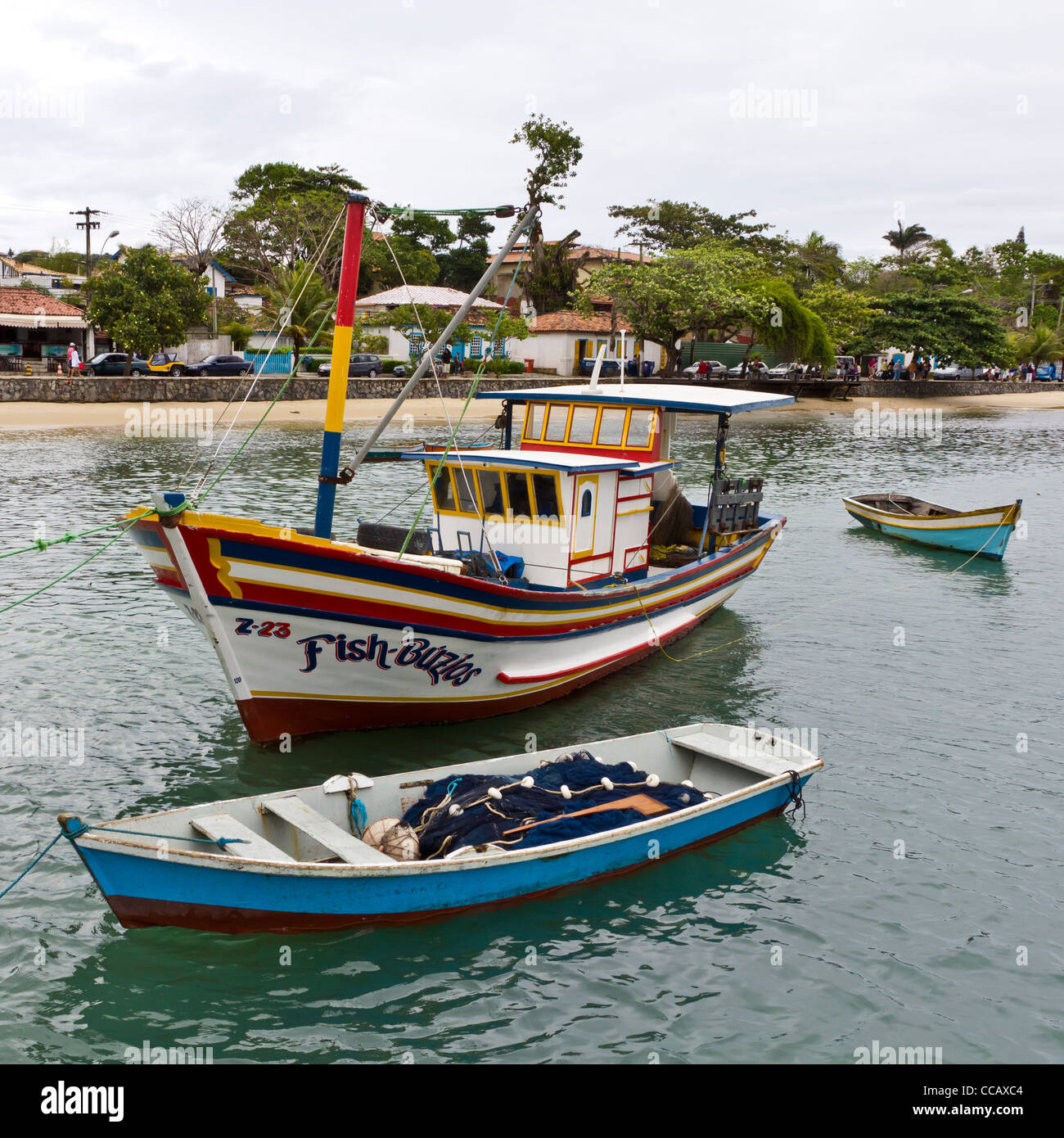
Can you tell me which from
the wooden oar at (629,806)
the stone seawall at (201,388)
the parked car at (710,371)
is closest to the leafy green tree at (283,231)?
the stone seawall at (201,388)

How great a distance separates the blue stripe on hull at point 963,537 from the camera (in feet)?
77.0

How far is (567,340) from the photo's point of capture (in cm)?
6625

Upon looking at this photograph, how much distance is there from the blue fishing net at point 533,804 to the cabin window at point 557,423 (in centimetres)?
636

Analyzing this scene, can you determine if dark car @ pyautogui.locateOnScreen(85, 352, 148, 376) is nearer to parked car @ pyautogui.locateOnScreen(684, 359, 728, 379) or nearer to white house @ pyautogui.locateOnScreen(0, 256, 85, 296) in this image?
parked car @ pyautogui.locateOnScreen(684, 359, 728, 379)

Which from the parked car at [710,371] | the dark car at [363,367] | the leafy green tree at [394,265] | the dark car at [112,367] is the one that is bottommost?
the dark car at [112,367]

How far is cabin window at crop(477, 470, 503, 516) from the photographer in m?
13.1

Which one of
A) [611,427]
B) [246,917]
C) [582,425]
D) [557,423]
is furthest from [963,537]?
[246,917]

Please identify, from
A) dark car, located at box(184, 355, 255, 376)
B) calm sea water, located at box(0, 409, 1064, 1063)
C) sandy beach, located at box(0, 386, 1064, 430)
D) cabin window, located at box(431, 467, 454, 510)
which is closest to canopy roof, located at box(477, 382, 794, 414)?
cabin window, located at box(431, 467, 454, 510)

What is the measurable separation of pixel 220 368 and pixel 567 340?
24760 mm

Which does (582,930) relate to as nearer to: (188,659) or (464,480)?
(464,480)

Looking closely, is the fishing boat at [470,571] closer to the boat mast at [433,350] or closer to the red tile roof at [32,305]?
the boat mast at [433,350]

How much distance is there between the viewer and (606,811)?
9.16 m

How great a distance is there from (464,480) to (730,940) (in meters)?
6.93
